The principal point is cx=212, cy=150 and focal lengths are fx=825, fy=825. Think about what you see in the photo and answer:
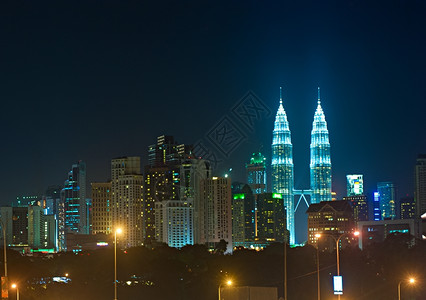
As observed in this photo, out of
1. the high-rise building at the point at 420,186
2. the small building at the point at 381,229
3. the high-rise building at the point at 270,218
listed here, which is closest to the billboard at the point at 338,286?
the small building at the point at 381,229

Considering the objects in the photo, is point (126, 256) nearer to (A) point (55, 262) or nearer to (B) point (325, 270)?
(A) point (55, 262)

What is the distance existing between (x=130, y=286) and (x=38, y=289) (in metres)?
8.45

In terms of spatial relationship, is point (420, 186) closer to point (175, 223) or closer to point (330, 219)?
point (330, 219)

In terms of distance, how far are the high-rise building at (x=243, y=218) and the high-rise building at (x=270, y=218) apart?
8.19ft

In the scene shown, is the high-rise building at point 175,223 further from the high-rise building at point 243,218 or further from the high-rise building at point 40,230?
the high-rise building at point 40,230

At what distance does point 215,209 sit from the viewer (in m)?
160

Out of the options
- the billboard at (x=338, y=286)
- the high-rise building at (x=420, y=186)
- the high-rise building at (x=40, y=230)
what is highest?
the high-rise building at (x=420, y=186)

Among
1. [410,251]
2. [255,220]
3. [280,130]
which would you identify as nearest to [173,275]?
[410,251]

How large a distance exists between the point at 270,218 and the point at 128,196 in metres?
39.3

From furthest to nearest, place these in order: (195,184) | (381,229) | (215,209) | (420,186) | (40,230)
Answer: (420,186) < (40,230) < (195,184) < (215,209) < (381,229)

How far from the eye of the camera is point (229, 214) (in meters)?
163

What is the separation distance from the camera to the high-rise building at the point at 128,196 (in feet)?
509

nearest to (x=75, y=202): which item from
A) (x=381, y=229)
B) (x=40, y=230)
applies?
(x=40, y=230)

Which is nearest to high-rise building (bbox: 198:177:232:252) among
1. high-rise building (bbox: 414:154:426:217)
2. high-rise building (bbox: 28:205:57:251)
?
high-rise building (bbox: 28:205:57:251)
